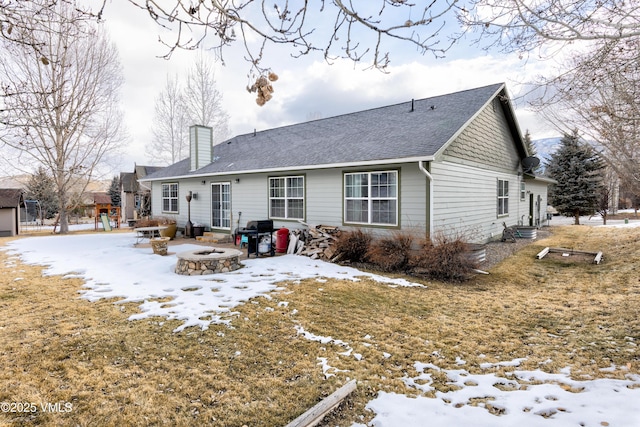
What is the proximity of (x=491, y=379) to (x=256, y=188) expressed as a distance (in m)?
10.3

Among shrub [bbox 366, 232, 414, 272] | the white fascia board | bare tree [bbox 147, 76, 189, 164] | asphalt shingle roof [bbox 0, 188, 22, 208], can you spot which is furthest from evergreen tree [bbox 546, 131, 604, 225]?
asphalt shingle roof [bbox 0, 188, 22, 208]

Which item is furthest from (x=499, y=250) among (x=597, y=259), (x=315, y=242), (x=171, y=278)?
(x=171, y=278)

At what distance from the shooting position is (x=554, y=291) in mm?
6516

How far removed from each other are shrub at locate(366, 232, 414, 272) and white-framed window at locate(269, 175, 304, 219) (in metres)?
3.60

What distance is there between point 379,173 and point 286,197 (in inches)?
143

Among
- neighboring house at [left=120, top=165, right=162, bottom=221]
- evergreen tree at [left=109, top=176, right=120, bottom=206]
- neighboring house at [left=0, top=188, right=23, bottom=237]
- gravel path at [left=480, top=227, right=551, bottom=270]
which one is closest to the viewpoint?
gravel path at [left=480, top=227, right=551, bottom=270]

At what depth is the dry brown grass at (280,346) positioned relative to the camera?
2.75m

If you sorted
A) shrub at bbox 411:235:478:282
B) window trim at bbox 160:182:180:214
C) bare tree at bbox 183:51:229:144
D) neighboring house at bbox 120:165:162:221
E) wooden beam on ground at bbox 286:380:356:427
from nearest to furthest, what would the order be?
wooden beam on ground at bbox 286:380:356:427 → shrub at bbox 411:235:478:282 → window trim at bbox 160:182:180:214 → bare tree at bbox 183:51:229:144 → neighboring house at bbox 120:165:162:221

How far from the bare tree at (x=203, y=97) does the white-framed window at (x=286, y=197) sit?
1608 centimetres

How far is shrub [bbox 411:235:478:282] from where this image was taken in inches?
Result: 284

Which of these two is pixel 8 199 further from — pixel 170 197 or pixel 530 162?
pixel 530 162

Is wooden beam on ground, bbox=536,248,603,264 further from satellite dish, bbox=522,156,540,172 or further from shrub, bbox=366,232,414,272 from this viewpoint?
satellite dish, bbox=522,156,540,172

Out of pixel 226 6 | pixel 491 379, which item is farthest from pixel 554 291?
pixel 226 6

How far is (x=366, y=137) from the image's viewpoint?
34.9ft
